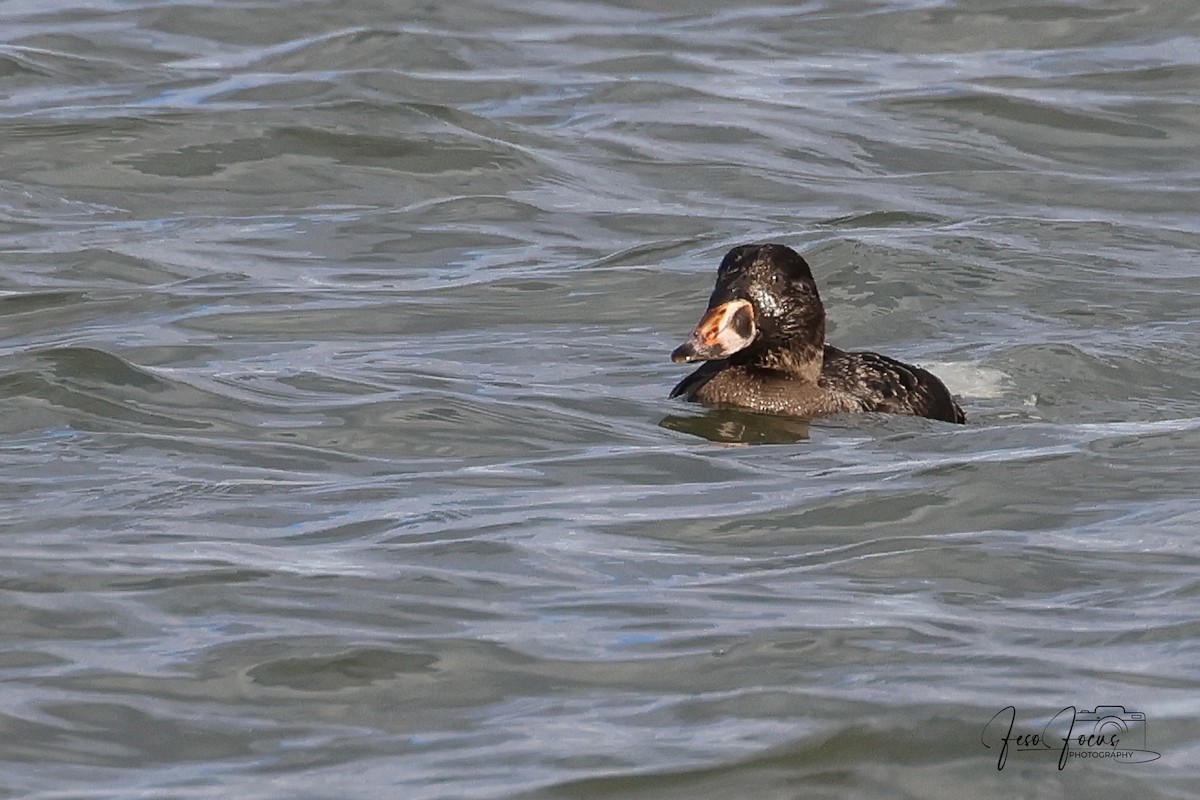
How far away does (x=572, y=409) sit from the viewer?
31.4ft

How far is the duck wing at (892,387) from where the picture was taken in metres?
9.49

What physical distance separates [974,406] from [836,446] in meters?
1.29

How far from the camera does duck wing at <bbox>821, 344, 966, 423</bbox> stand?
9.49m

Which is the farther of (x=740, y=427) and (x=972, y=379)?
(x=972, y=379)

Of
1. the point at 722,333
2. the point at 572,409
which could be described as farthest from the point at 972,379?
the point at 572,409

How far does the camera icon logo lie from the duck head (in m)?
4.21

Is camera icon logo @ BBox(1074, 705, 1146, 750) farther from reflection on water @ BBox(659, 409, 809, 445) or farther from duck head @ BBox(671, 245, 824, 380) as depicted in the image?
duck head @ BBox(671, 245, 824, 380)

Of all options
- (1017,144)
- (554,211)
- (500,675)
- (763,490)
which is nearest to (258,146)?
(554,211)

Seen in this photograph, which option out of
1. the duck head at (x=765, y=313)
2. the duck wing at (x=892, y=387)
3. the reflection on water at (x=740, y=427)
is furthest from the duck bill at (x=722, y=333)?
the duck wing at (x=892, y=387)

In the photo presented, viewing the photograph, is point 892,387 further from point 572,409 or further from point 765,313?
point 572,409

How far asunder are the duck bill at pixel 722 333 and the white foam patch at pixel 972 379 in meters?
1.16

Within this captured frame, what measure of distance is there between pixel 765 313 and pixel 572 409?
3.07 ft

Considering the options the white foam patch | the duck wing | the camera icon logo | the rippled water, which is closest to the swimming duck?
the duck wing

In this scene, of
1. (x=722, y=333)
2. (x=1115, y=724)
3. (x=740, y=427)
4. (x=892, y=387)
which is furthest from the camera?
(x=722, y=333)
